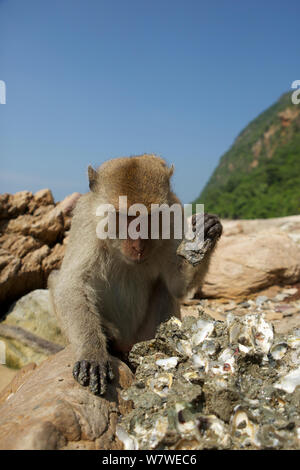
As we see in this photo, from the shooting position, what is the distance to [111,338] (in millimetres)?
3666

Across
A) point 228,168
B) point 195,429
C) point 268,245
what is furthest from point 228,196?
point 228,168

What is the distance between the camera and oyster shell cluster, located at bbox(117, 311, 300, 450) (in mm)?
2008

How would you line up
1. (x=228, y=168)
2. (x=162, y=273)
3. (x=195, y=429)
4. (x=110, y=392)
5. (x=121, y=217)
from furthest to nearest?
(x=228, y=168)
(x=162, y=273)
(x=121, y=217)
(x=110, y=392)
(x=195, y=429)

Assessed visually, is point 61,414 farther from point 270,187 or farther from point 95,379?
point 270,187

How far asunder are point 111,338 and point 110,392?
101cm

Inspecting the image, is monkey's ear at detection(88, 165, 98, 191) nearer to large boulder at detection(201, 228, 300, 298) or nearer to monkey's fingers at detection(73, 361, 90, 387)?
monkey's fingers at detection(73, 361, 90, 387)

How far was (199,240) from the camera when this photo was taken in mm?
3168

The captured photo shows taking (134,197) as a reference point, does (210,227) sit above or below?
below

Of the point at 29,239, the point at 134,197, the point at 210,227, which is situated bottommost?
the point at 29,239

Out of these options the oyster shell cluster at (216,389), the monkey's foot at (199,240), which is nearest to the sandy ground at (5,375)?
the oyster shell cluster at (216,389)

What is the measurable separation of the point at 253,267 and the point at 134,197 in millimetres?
4138

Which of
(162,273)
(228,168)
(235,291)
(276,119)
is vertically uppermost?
(276,119)

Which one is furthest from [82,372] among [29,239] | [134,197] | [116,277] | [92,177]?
[29,239]
